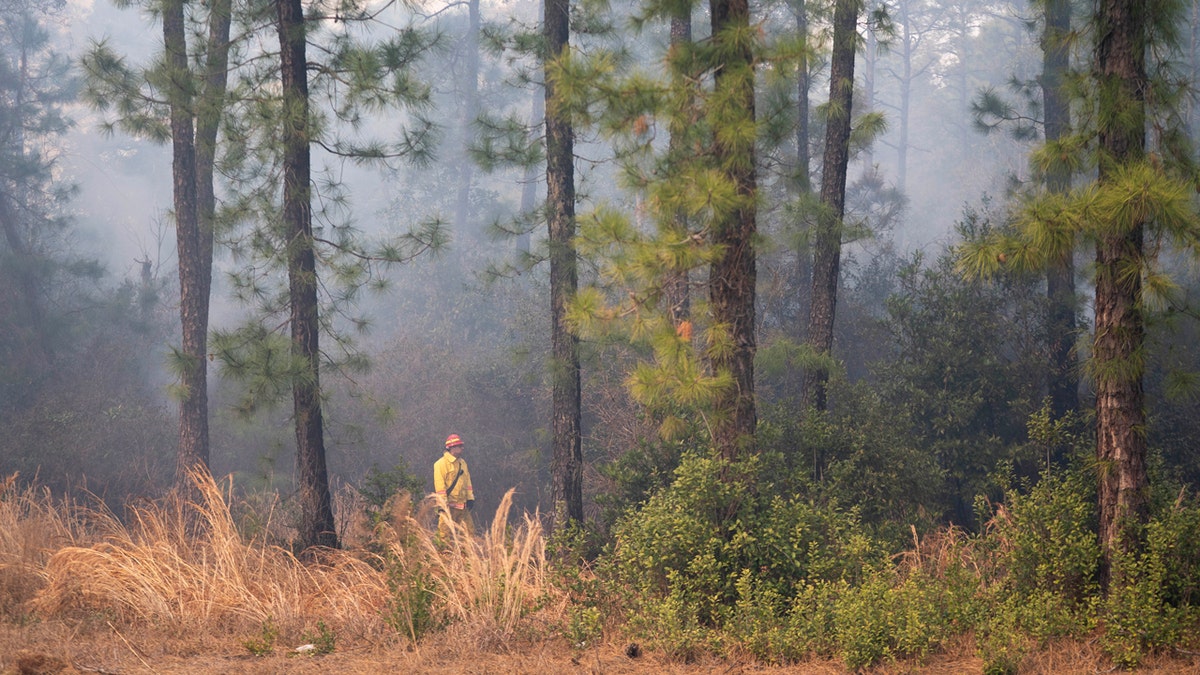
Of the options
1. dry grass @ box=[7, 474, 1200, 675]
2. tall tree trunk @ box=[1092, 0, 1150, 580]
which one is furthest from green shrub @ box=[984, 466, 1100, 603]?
dry grass @ box=[7, 474, 1200, 675]

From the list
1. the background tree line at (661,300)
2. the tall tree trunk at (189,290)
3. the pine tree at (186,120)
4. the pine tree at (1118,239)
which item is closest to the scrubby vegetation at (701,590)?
the background tree line at (661,300)

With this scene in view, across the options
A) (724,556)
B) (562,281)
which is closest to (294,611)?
(724,556)

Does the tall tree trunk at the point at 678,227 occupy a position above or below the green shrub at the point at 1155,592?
above

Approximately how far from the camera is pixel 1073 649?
538 centimetres

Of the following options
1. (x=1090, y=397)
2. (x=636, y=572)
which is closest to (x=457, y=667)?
(x=636, y=572)

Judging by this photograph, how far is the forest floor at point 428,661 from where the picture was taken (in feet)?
17.0

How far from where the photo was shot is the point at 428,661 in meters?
5.45

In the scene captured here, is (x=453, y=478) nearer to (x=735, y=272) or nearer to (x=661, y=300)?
(x=661, y=300)

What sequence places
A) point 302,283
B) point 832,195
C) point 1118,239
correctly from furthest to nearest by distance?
1. point 832,195
2. point 302,283
3. point 1118,239

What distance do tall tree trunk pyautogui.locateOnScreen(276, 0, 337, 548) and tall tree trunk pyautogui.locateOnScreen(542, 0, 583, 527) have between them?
8.49 ft

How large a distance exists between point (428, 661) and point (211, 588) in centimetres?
217

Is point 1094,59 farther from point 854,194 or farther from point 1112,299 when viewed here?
point 854,194

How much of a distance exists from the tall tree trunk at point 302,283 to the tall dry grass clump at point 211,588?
166cm

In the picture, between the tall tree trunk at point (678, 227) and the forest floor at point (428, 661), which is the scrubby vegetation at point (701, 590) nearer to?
the forest floor at point (428, 661)
